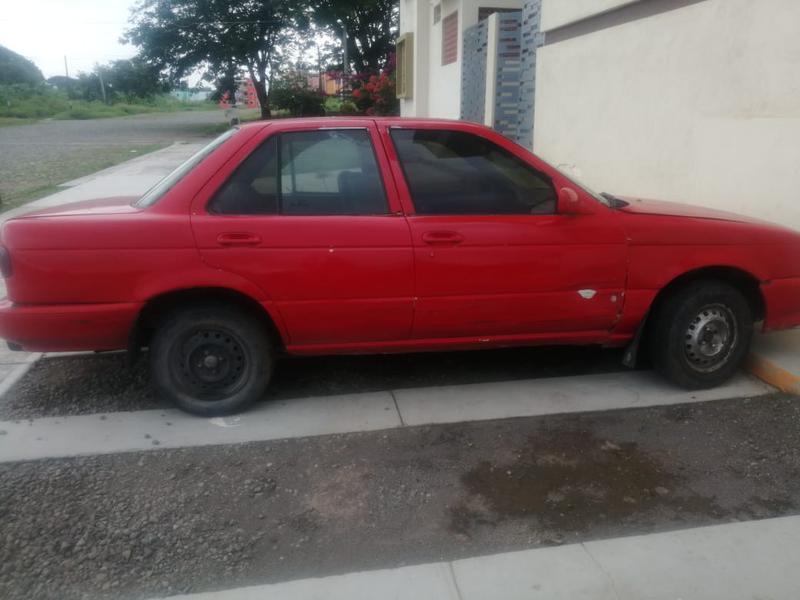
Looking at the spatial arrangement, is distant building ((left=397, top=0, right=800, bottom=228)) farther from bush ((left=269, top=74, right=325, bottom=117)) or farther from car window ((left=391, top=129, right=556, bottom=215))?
bush ((left=269, top=74, right=325, bottom=117))

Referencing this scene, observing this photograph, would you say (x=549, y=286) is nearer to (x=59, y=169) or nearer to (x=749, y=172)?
(x=749, y=172)

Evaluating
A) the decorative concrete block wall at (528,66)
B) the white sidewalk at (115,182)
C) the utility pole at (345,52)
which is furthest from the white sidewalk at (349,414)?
the utility pole at (345,52)

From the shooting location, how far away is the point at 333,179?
4.06 metres

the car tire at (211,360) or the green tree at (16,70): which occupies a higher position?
the green tree at (16,70)

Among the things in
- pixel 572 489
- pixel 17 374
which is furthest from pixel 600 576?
pixel 17 374

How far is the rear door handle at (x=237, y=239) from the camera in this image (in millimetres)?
3834

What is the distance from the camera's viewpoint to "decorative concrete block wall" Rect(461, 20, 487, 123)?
1199 centimetres

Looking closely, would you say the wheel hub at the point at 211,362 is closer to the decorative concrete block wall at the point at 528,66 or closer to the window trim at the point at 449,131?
the window trim at the point at 449,131

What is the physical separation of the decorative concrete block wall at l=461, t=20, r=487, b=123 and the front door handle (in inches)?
337

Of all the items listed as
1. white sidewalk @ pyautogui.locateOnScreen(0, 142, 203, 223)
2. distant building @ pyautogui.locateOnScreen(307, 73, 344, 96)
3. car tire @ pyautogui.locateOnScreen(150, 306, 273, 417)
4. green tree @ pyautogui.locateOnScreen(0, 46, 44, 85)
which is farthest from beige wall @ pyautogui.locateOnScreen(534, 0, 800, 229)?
green tree @ pyautogui.locateOnScreen(0, 46, 44, 85)

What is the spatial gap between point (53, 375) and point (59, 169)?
45.4 ft

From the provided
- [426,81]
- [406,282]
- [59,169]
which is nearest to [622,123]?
[406,282]

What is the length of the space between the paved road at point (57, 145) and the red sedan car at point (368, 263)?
10616mm

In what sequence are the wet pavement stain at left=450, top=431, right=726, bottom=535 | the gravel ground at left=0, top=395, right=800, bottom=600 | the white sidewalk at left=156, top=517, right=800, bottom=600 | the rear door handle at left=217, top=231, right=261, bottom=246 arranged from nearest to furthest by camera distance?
the white sidewalk at left=156, top=517, right=800, bottom=600, the gravel ground at left=0, top=395, right=800, bottom=600, the wet pavement stain at left=450, top=431, right=726, bottom=535, the rear door handle at left=217, top=231, right=261, bottom=246
